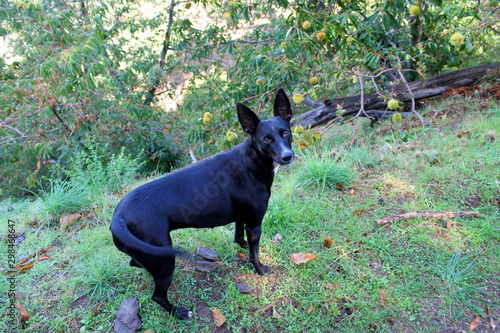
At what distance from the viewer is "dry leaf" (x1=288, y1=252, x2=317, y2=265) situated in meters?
2.40

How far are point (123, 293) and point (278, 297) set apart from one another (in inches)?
42.9

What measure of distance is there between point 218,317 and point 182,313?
24cm

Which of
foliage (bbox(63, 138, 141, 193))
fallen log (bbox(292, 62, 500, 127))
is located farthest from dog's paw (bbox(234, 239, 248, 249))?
fallen log (bbox(292, 62, 500, 127))

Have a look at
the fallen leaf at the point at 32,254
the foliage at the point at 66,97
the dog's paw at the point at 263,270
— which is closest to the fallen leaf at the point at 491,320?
the dog's paw at the point at 263,270

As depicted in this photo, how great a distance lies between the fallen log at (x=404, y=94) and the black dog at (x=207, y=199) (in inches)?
109

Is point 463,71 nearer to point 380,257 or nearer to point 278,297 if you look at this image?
point 380,257

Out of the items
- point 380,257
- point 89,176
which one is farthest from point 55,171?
point 380,257

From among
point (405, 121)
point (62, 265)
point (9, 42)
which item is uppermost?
point (9, 42)

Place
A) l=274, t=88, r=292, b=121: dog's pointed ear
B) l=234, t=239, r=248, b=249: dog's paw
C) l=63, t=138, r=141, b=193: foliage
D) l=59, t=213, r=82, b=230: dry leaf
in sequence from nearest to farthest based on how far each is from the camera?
l=274, t=88, r=292, b=121: dog's pointed ear, l=234, t=239, r=248, b=249: dog's paw, l=59, t=213, r=82, b=230: dry leaf, l=63, t=138, r=141, b=193: foliage

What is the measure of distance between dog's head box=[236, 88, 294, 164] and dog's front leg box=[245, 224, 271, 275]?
1.73 ft

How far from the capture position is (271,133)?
6.88ft

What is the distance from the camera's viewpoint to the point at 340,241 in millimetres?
2611

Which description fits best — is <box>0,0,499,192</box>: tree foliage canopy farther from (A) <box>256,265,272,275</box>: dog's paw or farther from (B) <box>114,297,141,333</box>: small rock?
(B) <box>114,297,141,333</box>: small rock

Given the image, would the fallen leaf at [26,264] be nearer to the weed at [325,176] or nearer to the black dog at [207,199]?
the black dog at [207,199]
